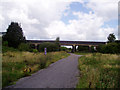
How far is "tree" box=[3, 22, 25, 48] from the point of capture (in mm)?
51719

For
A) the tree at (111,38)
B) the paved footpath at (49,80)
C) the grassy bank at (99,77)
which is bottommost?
the paved footpath at (49,80)

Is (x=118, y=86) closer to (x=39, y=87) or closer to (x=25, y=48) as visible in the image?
(x=39, y=87)

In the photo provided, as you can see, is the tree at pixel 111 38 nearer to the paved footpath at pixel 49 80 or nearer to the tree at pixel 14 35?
the tree at pixel 14 35

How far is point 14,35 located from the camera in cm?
5266

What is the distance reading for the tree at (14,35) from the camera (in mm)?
51719

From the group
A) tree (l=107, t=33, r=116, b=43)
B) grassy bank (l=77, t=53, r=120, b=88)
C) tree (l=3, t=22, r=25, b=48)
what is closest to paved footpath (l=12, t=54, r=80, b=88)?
grassy bank (l=77, t=53, r=120, b=88)

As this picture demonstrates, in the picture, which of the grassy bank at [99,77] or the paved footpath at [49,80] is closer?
the grassy bank at [99,77]

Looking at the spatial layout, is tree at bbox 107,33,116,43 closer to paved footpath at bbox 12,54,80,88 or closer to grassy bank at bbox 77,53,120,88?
grassy bank at bbox 77,53,120,88

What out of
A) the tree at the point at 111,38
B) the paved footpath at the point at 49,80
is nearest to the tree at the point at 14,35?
the paved footpath at the point at 49,80

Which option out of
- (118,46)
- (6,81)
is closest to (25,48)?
(6,81)

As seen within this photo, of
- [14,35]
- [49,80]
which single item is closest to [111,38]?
[14,35]

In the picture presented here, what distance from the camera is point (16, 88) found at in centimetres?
546

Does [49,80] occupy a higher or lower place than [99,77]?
lower

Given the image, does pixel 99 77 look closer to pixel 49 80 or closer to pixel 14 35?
pixel 49 80
